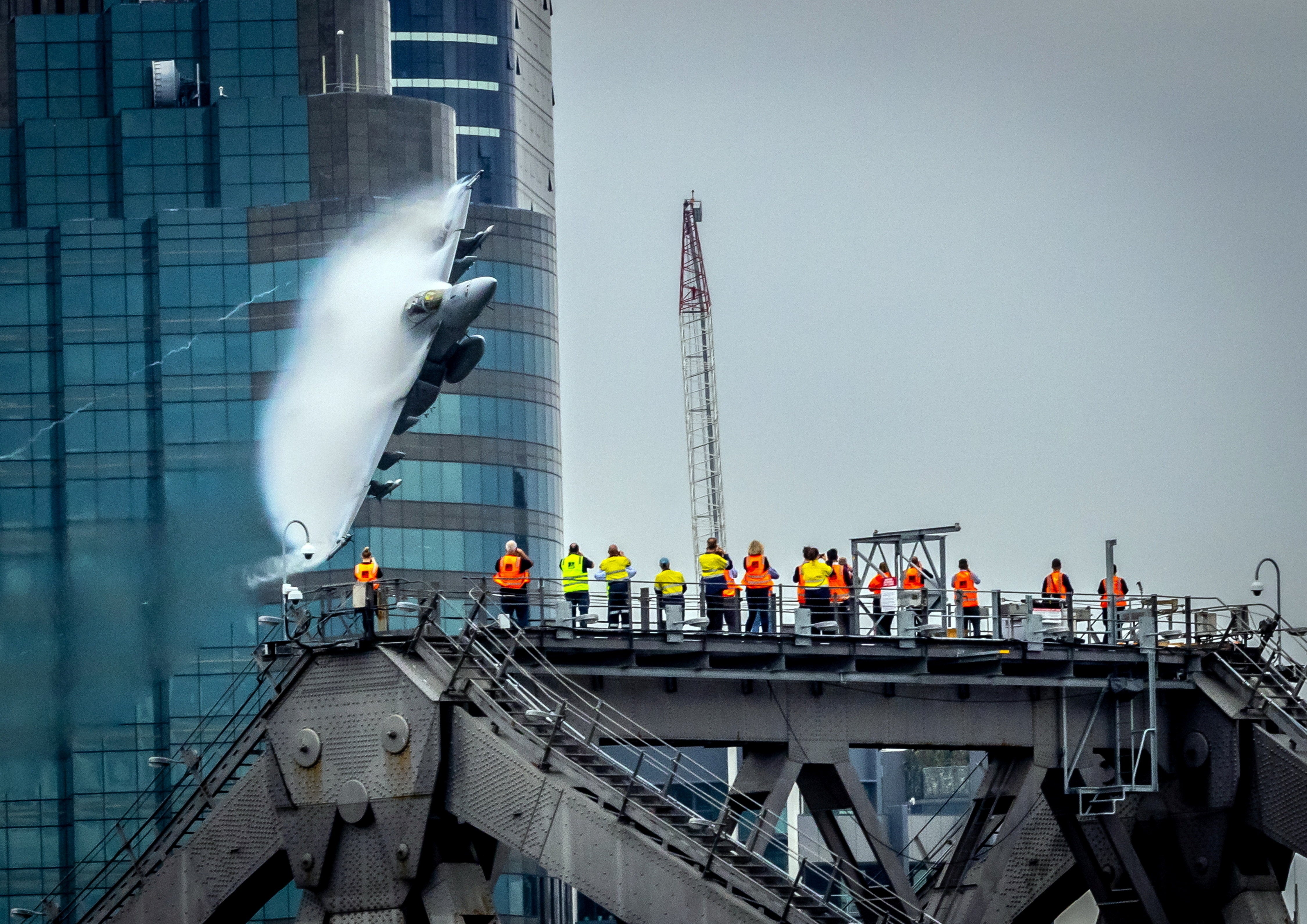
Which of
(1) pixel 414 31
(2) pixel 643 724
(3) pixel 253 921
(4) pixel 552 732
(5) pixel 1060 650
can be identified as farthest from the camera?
(1) pixel 414 31

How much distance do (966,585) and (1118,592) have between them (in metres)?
4.84

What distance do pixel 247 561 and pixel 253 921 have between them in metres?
16.5

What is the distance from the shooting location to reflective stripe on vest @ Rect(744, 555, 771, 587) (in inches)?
2153

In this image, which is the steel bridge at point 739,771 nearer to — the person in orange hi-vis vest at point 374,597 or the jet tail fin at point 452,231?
the person in orange hi-vis vest at point 374,597

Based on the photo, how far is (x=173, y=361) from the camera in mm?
117875

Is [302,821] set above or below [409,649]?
below

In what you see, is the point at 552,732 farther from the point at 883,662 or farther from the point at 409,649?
the point at 883,662

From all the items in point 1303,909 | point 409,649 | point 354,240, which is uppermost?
point 354,240

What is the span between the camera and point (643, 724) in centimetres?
5206

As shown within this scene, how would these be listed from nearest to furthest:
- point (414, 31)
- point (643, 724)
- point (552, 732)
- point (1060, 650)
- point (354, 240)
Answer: point (552, 732) < point (643, 724) < point (1060, 650) < point (354, 240) < point (414, 31)

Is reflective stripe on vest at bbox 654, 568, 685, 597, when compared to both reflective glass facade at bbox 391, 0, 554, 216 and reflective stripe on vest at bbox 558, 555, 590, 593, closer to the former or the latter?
reflective stripe on vest at bbox 558, 555, 590, 593

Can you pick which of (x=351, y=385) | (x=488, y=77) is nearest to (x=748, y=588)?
(x=351, y=385)

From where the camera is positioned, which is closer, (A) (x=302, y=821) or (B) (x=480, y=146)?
(A) (x=302, y=821)

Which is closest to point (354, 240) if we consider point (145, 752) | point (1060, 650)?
point (145, 752)
